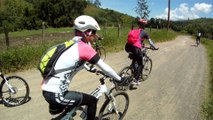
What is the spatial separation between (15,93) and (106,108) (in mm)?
2702

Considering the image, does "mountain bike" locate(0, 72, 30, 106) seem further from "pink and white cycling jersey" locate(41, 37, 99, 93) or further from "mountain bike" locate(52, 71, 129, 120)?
"pink and white cycling jersey" locate(41, 37, 99, 93)

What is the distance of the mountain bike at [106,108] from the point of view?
435 cm

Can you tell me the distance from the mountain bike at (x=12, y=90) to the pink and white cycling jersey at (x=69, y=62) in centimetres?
315

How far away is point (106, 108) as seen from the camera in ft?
16.9

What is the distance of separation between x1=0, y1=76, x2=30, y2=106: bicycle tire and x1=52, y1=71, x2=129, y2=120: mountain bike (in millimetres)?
2546

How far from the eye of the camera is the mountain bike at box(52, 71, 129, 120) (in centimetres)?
435

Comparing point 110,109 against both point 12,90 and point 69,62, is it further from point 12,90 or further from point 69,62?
point 12,90

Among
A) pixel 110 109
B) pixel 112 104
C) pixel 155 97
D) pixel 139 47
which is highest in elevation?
pixel 139 47

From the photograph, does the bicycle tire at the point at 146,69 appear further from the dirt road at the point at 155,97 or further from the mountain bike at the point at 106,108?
the mountain bike at the point at 106,108

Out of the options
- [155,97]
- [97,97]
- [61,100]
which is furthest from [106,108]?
[155,97]

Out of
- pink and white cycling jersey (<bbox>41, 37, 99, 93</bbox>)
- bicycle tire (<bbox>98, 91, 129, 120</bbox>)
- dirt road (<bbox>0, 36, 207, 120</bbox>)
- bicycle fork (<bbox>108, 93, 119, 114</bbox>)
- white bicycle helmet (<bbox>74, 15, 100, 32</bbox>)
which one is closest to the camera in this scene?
pink and white cycling jersey (<bbox>41, 37, 99, 93</bbox>)

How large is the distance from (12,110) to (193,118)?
4.15m

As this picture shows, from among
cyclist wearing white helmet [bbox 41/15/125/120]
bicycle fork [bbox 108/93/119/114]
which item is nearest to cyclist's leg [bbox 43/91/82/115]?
cyclist wearing white helmet [bbox 41/15/125/120]

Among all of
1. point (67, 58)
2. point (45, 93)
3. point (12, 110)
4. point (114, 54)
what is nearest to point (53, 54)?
point (67, 58)
